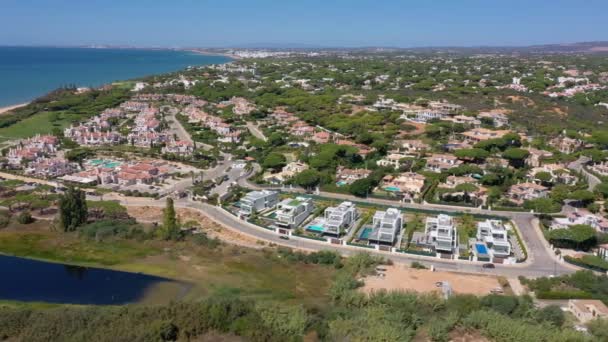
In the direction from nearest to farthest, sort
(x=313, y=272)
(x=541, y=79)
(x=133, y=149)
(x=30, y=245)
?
(x=313, y=272), (x=30, y=245), (x=133, y=149), (x=541, y=79)

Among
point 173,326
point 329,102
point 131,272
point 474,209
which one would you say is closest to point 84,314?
→ point 173,326

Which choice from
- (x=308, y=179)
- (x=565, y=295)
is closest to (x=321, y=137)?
(x=308, y=179)

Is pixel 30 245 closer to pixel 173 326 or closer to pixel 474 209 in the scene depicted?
pixel 173 326

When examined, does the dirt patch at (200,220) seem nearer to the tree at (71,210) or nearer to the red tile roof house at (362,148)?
the tree at (71,210)

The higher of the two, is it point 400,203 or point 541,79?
point 541,79

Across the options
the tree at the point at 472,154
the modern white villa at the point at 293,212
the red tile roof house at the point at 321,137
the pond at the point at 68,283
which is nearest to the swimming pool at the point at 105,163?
the pond at the point at 68,283

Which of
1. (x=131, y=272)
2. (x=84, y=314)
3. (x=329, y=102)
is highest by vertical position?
(x=329, y=102)
